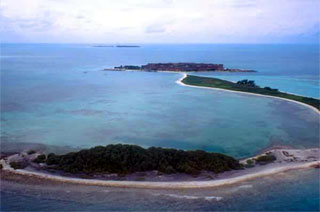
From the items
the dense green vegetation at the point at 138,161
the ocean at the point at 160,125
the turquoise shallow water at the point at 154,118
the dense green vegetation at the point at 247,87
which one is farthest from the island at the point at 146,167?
the dense green vegetation at the point at 247,87

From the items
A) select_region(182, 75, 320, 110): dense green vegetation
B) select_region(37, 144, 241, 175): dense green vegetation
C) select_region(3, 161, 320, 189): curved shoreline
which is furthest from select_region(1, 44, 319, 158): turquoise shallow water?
select_region(3, 161, 320, 189): curved shoreline

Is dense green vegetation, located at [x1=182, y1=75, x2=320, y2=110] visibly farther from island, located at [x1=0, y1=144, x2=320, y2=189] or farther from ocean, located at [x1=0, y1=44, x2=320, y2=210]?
island, located at [x1=0, y1=144, x2=320, y2=189]

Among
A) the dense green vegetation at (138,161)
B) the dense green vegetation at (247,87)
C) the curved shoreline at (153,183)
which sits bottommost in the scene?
the curved shoreline at (153,183)

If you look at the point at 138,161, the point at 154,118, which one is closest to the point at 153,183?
the point at 138,161

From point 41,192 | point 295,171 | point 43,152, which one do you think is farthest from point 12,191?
point 295,171

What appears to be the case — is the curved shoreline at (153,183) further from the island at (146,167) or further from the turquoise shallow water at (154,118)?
the turquoise shallow water at (154,118)

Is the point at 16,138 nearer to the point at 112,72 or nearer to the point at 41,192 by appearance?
the point at 41,192

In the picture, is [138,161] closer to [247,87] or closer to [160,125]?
[160,125]
